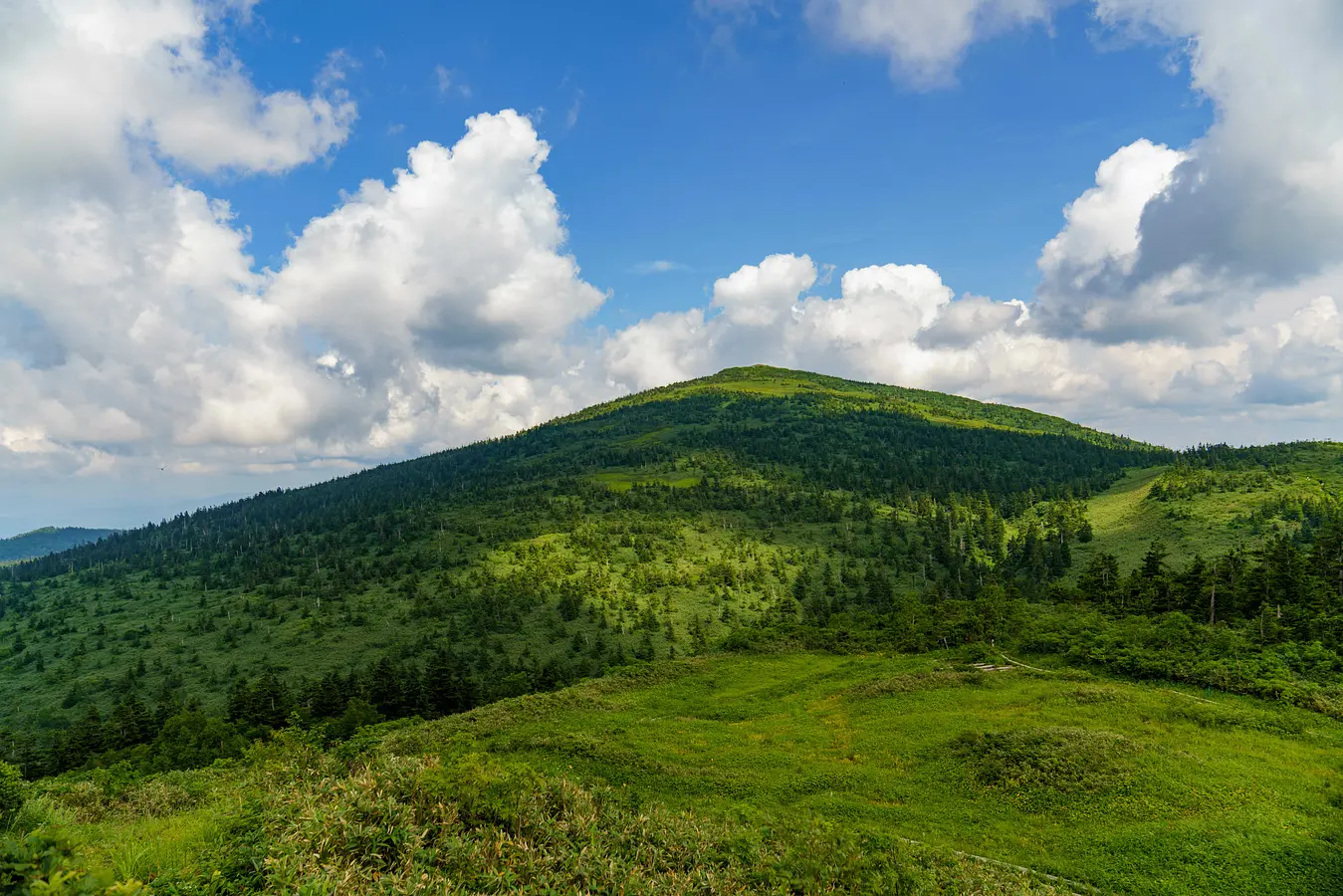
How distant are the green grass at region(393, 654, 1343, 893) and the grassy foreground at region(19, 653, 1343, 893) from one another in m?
0.20

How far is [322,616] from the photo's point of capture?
167375 millimetres

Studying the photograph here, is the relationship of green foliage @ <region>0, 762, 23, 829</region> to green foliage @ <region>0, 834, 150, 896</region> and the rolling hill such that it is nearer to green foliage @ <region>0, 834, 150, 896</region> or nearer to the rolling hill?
the rolling hill

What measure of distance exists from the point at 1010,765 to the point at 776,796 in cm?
1651

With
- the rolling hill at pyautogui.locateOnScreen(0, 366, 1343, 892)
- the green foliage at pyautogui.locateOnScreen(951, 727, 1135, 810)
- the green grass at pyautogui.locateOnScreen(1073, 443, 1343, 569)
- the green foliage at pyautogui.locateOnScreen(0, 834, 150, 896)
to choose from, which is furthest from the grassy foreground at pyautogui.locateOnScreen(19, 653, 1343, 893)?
the green grass at pyautogui.locateOnScreen(1073, 443, 1343, 569)

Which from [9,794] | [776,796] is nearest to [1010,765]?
[776,796]

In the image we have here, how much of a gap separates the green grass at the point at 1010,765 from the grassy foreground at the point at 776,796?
196 mm

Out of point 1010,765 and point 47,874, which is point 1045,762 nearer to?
point 1010,765

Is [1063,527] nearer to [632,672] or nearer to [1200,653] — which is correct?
[1200,653]

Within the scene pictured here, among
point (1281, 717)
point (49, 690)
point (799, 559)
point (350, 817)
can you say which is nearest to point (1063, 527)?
point (799, 559)

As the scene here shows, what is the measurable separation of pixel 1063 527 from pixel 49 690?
282886 mm

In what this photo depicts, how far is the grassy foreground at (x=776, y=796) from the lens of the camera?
13.4 meters

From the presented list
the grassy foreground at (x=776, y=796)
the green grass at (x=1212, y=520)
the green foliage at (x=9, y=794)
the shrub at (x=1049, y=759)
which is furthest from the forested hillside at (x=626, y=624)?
the green foliage at (x=9, y=794)

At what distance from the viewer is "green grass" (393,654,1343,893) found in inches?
1182

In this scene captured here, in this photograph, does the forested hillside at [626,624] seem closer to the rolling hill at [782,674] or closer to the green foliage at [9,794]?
Answer: the rolling hill at [782,674]
